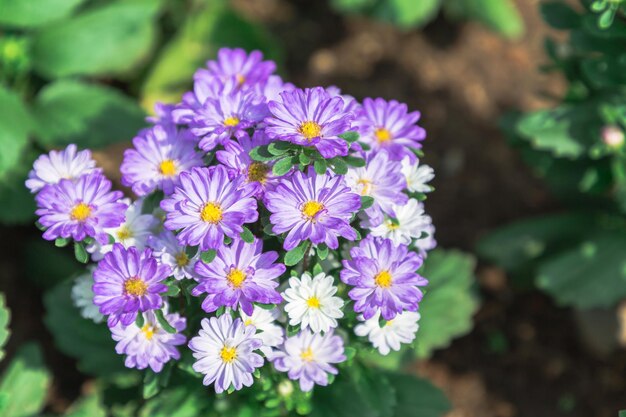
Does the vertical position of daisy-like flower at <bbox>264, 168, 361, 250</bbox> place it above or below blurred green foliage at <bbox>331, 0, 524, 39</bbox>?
below

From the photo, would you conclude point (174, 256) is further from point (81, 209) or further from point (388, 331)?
point (388, 331)

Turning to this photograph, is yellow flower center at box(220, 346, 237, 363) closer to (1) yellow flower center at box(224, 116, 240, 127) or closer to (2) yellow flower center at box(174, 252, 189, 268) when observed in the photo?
(2) yellow flower center at box(174, 252, 189, 268)

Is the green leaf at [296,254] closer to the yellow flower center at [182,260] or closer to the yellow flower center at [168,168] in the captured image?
the yellow flower center at [182,260]

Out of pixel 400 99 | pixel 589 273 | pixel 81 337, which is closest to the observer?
pixel 81 337

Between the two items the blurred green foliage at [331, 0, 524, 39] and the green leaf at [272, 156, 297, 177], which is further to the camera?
the blurred green foliage at [331, 0, 524, 39]

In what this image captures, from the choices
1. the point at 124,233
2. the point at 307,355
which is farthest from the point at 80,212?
the point at 307,355

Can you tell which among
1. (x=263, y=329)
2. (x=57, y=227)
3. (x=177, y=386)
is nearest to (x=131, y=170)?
(x=57, y=227)

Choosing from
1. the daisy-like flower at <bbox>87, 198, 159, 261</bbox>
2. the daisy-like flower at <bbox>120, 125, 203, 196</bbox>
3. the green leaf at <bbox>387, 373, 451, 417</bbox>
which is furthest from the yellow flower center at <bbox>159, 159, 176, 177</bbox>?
the green leaf at <bbox>387, 373, 451, 417</bbox>
